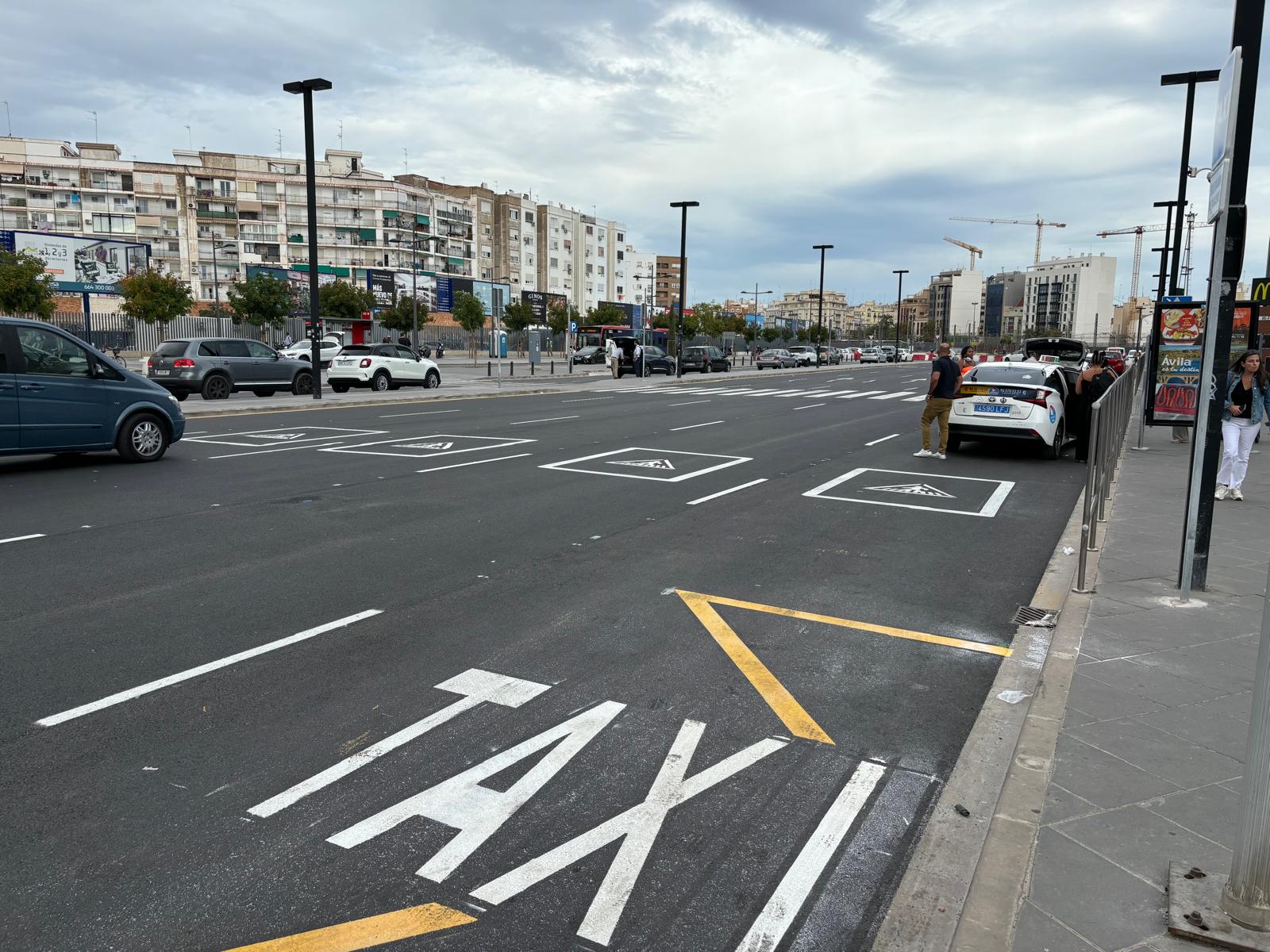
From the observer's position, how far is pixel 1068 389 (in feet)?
54.8

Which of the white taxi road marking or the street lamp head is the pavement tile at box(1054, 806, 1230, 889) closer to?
the white taxi road marking

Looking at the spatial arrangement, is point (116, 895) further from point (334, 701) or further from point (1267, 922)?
point (1267, 922)

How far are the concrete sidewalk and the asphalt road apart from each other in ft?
1.34

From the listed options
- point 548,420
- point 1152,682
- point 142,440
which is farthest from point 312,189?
point 1152,682

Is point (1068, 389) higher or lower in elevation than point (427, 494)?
higher

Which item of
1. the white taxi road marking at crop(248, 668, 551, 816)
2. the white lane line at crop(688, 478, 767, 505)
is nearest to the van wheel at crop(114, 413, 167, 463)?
the white lane line at crop(688, 478, 767, 505)

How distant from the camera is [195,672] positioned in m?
5.01

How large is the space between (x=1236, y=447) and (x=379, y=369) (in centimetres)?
2584

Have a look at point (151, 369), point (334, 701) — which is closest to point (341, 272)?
point (151, 369)

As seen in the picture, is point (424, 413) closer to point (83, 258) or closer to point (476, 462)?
point (476, 462)

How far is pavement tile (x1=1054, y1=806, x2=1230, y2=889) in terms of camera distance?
3242 mm

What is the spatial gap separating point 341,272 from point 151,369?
91.2 meters

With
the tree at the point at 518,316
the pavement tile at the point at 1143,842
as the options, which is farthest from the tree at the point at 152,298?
the pavement tile at the point at 1143,842

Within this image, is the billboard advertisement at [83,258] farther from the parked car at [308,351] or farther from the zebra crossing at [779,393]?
the zebra crossing at [779,393]
